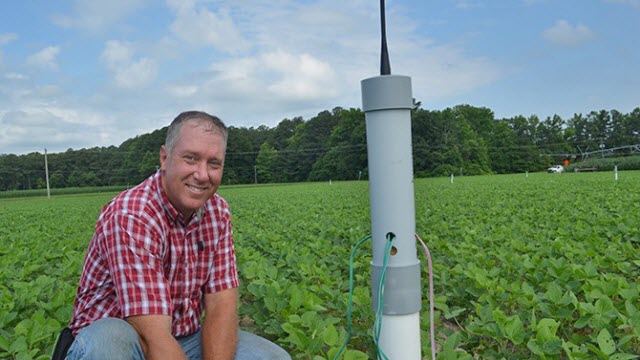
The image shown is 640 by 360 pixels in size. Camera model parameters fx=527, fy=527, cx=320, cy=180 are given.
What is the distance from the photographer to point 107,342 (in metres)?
1.86

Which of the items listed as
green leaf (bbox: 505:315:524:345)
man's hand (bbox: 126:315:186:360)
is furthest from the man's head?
green leaf (bbox: 505:315:524:345)

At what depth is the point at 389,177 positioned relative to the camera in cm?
172

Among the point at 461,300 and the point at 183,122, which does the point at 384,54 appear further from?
the point at 461,300

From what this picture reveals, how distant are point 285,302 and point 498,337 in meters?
1.18

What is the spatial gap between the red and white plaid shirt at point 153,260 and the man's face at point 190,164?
65 millimetres

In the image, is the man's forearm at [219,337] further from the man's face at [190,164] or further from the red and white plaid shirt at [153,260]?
the man's face at [190,164]

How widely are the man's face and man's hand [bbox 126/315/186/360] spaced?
44 centimetres

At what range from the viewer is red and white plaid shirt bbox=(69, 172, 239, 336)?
75.2 inches

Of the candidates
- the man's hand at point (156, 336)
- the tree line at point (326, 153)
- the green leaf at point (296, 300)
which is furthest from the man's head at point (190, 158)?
the tree line at point (326, 153)

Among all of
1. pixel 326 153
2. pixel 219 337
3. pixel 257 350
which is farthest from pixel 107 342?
pixel 326 153

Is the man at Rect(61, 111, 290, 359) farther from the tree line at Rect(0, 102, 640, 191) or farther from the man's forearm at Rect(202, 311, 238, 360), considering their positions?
the tree line at Rect(0, 102, 640, 191)

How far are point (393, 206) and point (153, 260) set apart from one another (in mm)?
915

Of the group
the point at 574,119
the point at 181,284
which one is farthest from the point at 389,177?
the point at 574,119

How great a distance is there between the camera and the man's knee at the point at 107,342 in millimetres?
1851
